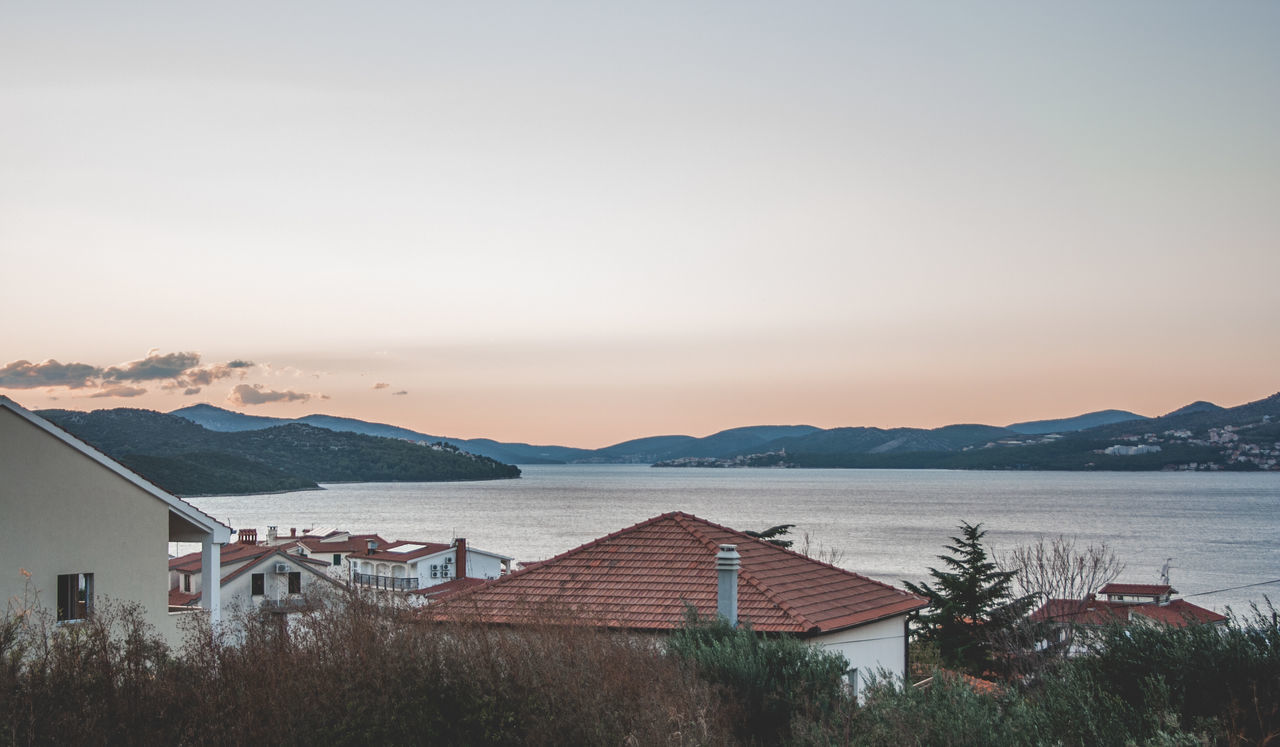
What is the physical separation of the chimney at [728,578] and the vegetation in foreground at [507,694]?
16.3 ft

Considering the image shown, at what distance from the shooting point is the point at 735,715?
9.95m

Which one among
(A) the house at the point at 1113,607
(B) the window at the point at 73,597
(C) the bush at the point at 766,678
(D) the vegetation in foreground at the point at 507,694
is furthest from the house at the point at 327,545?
(D) the vegetation in foreground at the point at 507,694

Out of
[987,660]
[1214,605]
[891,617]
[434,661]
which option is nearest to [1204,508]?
[1214,605]

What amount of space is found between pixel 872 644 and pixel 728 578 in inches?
139

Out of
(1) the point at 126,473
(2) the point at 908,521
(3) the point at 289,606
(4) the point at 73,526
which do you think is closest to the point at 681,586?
(3) the point at 289,606

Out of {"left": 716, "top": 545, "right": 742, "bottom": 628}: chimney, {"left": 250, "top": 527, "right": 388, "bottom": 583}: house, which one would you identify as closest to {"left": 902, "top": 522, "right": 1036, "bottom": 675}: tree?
{"left": 716, "top": 545, "right": 742, "bottom": 628}: chimney

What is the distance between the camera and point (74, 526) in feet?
52.5

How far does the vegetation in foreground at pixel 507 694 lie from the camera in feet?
23.9

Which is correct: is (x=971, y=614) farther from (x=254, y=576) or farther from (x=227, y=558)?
(x=227, y=558)

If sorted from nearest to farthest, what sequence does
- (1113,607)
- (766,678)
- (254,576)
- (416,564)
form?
(766,678)
(1113,607)
(254,576)
(416,564)

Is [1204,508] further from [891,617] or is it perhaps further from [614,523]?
[891,617]

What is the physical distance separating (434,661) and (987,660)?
26206 millimetres

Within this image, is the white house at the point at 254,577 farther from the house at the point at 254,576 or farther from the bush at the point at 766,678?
the bush at the point at 766,678

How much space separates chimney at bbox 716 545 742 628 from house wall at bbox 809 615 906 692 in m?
1.34
